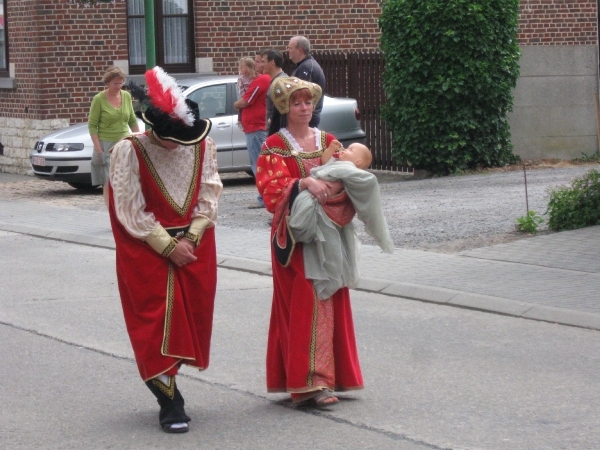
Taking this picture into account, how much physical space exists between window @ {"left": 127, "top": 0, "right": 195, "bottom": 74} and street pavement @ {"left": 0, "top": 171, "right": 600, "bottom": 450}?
10.1 m

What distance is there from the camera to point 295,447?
5383mm

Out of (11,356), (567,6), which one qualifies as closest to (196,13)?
(567,6)

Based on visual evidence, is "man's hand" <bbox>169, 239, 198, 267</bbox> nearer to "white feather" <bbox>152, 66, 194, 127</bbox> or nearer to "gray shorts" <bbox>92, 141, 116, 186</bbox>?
"white feather" <bbox>152, 66, 194, 127</bbox>

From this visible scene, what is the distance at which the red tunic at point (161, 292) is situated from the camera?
5598mm

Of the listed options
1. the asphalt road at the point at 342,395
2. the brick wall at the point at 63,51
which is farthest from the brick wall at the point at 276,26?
the asphalt road at the point at 342,395

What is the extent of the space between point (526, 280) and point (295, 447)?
437 cm

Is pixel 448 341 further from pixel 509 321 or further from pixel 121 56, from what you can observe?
pixel 121 56

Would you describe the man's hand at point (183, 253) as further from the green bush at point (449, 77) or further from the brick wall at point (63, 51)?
the brick wall at point (63, 51)

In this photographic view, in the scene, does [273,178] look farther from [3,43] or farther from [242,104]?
[3,43]

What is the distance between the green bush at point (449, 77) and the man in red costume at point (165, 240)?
11.5 metres

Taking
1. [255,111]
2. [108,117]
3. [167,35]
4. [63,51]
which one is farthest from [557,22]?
[108,117]

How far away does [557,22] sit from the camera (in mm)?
23406

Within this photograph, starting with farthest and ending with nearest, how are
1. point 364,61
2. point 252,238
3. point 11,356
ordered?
point 364,61 → point 252,238 → point 11,356

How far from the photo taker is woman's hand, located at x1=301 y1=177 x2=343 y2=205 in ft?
19.0
